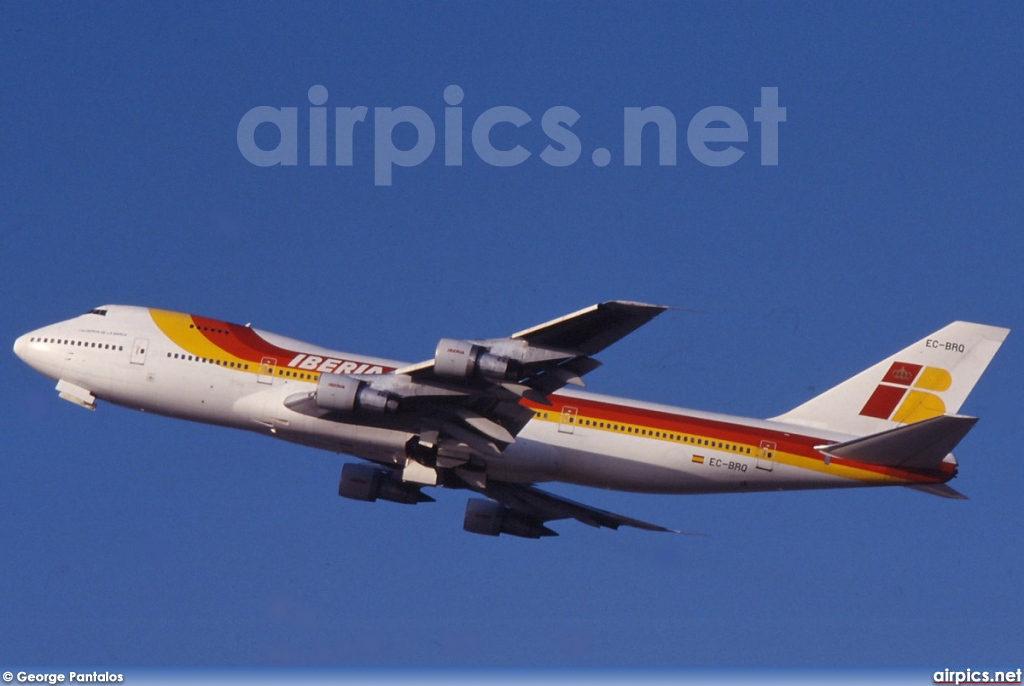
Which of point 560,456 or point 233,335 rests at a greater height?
point 233,335

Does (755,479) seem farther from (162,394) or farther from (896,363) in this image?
(162,394)

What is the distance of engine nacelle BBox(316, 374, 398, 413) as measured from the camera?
4050 centimetres

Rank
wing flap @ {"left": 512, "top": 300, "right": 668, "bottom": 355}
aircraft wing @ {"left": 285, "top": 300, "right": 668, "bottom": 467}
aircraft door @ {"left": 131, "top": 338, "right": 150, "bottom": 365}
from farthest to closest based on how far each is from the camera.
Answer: aircraft door @ {"left": 131, "top": 338, "right": 150, "bottom": 365}
aircraft wing @ {"left": 285, "top": 300, "right": 668, "bottom": 467}
wing flap @ {"left": 512, "top": 300, "right": 668, "bottom": 355}

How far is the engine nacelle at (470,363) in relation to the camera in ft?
126

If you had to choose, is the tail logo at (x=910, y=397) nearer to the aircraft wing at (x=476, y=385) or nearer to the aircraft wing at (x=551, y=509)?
the aircraft wing at (x=551, y=509)

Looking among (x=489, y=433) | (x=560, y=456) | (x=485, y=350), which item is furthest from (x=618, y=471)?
(x=485, y=350)

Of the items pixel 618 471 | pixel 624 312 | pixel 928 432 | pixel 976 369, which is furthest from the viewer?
pixel 976 369

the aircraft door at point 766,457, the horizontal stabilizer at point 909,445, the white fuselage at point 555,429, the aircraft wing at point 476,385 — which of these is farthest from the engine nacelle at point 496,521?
the horizontal stabilizer at point 909,445

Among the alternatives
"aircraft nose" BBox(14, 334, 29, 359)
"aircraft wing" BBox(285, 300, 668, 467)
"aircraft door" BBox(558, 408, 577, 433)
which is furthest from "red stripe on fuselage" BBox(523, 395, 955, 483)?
"aircraft nose" BBox(14, 334, 29, 359)

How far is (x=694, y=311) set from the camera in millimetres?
32281

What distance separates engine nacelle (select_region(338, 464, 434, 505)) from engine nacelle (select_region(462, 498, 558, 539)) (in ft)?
10.9

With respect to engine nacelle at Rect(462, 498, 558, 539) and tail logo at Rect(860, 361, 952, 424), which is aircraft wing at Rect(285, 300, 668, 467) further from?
tail logo at Rect(860, 361, 952, 424)

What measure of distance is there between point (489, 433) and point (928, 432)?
43.3ft

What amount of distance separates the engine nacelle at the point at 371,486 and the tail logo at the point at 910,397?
16.1 metres
